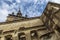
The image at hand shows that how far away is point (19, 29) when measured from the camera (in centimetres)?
3600

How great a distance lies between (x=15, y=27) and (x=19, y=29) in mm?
1453

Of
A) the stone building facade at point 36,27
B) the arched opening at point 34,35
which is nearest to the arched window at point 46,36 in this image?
the stone building facade at point 36,27

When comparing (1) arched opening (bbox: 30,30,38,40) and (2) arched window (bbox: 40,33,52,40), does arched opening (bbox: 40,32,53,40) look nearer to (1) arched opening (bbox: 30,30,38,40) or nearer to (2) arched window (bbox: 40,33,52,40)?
(2) arched window (bbox: 40,33,52,40)

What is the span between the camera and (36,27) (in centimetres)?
3650

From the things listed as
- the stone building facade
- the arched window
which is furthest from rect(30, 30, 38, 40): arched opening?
the arched window

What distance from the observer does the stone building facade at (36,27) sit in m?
31.7

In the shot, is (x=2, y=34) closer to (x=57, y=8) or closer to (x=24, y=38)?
(x=24, y=38)

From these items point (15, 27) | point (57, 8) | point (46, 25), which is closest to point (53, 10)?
point (57, 8)

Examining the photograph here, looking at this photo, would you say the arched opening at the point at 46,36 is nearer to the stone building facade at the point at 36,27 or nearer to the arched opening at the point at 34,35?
the stone building facade at the point at 36,27

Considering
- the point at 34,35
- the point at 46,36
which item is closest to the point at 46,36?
the point at 46,36

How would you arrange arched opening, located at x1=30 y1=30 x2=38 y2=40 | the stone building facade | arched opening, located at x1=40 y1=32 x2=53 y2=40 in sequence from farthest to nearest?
arched opening, located at x1=30 y1=30 x2=38 y2=40, arched opening, located at x1=40 y1=32 x2=53 y2=40, the stone building facade

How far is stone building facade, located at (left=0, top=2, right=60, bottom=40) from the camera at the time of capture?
31734mm

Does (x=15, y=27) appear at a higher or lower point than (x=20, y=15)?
higher

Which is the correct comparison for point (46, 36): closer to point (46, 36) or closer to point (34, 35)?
point (46, 36)
